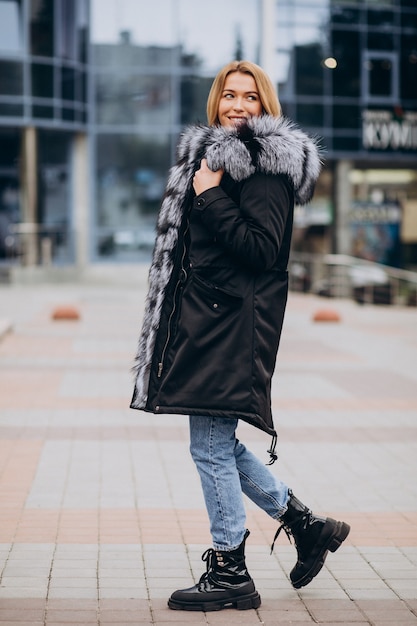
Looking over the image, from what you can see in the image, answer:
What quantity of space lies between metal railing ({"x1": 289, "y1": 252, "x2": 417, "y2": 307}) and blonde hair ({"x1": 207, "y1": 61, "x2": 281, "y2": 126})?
20.2m

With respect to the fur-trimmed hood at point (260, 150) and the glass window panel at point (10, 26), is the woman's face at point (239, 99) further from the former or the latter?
the glass window panel at point (10, 26)

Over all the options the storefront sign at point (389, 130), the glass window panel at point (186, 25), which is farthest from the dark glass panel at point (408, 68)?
the glass window panel at point (186, 25)

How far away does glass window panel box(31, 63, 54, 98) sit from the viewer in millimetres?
28348

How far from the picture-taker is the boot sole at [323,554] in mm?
4379

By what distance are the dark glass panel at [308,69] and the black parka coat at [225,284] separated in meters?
28.2

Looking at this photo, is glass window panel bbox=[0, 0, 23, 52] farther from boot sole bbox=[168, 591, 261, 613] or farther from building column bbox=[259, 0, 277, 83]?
boot sole bbox=[168, 591, 261, 613]

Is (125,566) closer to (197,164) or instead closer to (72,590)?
(72,590)

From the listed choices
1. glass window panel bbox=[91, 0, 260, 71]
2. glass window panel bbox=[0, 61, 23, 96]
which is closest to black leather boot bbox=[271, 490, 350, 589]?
glass window panel bbox=[0, 61, 23, 96]

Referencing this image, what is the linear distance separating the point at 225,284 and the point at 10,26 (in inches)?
1006

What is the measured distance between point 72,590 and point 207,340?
3.79 ft

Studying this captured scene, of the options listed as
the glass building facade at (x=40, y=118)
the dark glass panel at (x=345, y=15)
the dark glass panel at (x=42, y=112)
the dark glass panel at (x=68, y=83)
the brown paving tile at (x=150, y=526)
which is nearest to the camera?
the brown paving tile at (x=150, y=526)

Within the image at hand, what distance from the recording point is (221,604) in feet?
13.8

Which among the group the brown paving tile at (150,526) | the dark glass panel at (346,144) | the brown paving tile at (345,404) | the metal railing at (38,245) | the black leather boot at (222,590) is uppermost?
the dark glass panel at (346,144)

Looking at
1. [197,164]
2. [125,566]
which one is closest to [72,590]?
[125,566]
